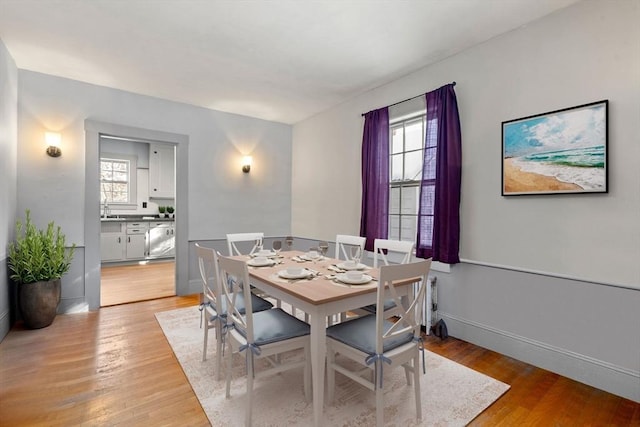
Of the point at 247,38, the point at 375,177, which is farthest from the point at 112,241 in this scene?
the point at 375,177

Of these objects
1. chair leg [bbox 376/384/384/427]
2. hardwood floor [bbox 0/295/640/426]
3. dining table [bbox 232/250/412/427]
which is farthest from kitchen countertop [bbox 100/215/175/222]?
chair leg [bbox 376/384/384/427]

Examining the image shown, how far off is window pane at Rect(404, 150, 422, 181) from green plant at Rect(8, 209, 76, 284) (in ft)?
12.5

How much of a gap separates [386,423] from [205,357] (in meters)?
1.47

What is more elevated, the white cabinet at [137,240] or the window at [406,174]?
the window at [406,174]

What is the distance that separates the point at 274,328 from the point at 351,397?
2.26 ft

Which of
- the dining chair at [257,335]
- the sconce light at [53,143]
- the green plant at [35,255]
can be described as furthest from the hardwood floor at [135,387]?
the sconce light at [53,143]

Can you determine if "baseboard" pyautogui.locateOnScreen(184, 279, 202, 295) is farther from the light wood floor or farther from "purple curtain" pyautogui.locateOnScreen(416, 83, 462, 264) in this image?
"purple curtain" pyautogui.locateOnScreen(416, 83, 462, 264)

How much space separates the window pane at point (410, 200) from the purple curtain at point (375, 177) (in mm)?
190

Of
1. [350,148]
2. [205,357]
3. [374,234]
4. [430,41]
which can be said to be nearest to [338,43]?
[430,41]

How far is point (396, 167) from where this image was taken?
11.8ft

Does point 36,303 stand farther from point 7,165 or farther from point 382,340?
point 382,340

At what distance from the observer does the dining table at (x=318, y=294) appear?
165 cm

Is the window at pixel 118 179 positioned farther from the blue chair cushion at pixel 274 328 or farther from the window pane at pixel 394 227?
the blue chair cushion at pixel 274 328

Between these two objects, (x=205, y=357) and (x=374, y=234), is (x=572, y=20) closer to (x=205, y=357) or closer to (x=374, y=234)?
(x=374, y=234)
